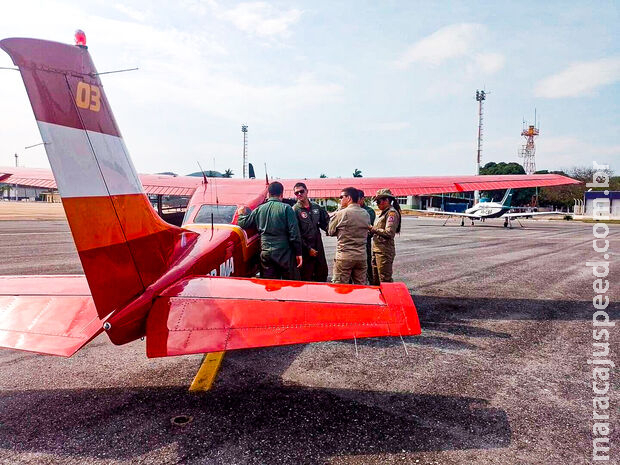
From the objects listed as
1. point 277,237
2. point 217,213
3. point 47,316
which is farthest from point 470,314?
point 47,316

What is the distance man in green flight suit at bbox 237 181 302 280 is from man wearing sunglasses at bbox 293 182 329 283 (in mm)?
677

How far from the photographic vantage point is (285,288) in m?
3.38

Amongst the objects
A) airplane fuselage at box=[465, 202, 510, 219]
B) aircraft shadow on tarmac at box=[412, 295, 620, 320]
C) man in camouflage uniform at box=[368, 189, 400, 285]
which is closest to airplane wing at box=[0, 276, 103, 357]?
man in camouflage uniform at box=[368, 189, 400, 285]

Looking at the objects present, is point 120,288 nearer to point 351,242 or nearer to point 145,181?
point 351,242

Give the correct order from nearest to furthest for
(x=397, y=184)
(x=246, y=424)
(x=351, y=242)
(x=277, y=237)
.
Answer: (x=246, y=424)
(x=277, y=237)
(x=351, y=242)
(x=397, y=184)

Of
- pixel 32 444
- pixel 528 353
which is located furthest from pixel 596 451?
pixel 32 444

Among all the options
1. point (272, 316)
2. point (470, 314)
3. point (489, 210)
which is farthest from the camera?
point (489, 210)

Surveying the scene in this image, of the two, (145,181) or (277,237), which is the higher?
(145,181)

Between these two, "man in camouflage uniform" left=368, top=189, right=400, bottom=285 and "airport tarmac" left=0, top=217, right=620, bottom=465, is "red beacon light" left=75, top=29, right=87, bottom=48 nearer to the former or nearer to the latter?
"airport tarmac" left=0, top=217, right=620, bottom=465

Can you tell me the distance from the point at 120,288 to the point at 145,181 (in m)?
6.07

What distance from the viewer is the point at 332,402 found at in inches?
146

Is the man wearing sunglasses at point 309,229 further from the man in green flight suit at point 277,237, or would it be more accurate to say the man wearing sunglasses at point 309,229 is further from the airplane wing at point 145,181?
the airplane wing at point 145,181

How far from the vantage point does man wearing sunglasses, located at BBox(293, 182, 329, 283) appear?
20.6 ft

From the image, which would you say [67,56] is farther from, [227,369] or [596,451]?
[596,451]
